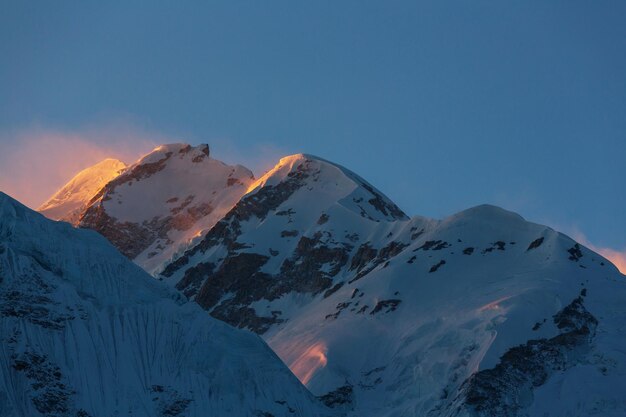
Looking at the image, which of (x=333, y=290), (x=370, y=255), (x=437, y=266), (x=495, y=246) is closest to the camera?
(x=437, y=266)

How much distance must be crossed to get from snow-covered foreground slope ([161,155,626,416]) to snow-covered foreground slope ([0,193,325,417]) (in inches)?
883

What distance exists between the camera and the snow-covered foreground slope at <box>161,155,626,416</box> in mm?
141125

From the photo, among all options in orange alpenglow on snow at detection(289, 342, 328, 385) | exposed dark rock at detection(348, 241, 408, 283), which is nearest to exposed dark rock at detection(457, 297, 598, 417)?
orange alpenglow on snow at detection(289, 342, 328, 385)

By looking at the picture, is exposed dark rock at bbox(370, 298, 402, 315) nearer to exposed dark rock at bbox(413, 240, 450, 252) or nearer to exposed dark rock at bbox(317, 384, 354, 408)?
exposed dark rock at bbox(413, 240, 450, 252)

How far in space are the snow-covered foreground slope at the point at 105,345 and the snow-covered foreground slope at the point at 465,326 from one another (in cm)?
2244

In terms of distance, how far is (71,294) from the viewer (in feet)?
382

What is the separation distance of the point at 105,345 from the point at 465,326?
49.3 m

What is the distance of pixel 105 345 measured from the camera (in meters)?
115

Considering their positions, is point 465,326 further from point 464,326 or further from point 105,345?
point 105,345

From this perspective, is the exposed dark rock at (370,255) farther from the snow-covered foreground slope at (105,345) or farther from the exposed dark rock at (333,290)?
the snow-covered foreground slope at (105,345)

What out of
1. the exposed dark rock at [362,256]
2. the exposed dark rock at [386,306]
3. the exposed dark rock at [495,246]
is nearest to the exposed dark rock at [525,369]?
the exposed dark rock at [386,306]

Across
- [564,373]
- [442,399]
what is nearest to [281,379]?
[442,399]

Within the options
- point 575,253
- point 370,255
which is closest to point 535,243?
point 575,253

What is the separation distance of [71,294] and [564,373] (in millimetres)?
53018
